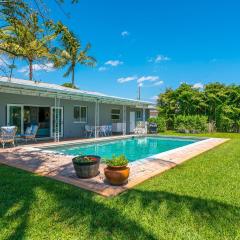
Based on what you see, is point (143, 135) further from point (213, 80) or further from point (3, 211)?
point (3, 211)

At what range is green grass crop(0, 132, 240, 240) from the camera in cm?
309

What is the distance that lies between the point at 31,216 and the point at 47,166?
345cm

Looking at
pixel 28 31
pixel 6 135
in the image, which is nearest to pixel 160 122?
pixel 6 135

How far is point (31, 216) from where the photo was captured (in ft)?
11.5

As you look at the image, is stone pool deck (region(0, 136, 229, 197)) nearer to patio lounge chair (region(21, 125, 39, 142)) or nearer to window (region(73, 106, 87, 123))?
patio lounge chair (region(21, 125, 39, 142))

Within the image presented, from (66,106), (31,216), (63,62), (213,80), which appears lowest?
(31,216)

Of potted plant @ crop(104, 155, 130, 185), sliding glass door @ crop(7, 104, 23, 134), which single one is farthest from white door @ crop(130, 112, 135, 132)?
potted plant @ crop(104, 155, 130, 185)

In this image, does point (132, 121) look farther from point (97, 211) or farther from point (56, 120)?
point (97, 211)

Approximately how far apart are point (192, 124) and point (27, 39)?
56.5ft

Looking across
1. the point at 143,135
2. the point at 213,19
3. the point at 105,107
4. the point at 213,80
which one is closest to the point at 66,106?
the point at 105,107

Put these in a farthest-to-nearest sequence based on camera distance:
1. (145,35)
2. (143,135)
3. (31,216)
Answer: (145,35)
(143,135)
(31,216)

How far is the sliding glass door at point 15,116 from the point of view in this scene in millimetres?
12850

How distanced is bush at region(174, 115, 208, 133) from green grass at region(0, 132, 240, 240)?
16.0 meters

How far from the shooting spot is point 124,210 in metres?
3.75
